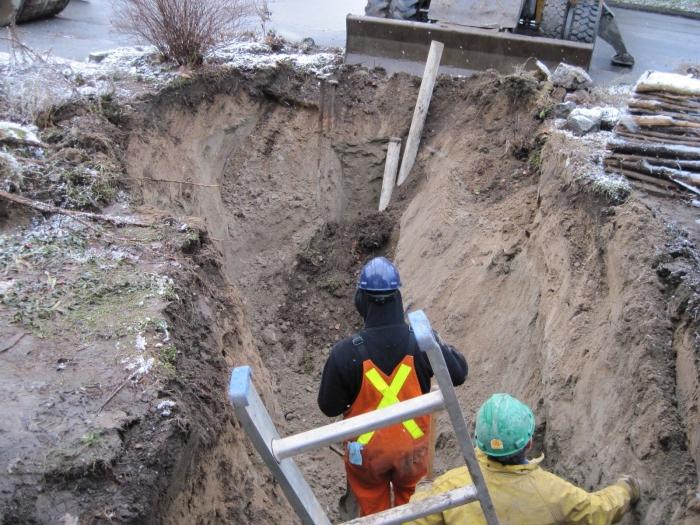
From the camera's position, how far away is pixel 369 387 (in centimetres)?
412

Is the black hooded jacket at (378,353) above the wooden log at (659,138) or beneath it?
beneath

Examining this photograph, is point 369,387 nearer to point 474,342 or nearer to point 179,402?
point 179,402

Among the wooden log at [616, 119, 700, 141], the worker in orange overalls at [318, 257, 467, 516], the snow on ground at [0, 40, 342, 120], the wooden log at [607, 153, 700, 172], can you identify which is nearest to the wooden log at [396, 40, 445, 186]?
the snow on ground at [0, 40, 342, 120]

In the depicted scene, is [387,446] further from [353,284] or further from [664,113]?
[353,284]

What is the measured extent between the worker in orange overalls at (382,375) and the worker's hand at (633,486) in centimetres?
103

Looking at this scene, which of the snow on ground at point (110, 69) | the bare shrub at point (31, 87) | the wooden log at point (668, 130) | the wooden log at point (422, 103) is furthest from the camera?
the wooden log at point (422, 103)

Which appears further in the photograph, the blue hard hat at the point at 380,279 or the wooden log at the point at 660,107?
the wooden log at the point at 660,107

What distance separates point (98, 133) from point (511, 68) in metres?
5.49

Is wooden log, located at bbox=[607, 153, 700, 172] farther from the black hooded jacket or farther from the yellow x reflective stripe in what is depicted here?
the yellow x reflective stripe

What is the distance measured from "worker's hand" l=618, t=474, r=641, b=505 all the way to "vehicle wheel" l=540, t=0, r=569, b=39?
8.40 m

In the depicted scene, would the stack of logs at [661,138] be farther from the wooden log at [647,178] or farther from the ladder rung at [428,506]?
the ladder rung at [428,506]

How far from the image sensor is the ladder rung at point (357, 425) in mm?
2680

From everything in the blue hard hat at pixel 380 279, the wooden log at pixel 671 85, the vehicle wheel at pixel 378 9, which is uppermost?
the vehicle wheel at pixel 378 9

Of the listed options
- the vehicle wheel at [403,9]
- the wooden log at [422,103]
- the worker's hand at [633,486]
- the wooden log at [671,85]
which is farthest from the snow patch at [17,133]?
the vehicle wheel at [403,9]
